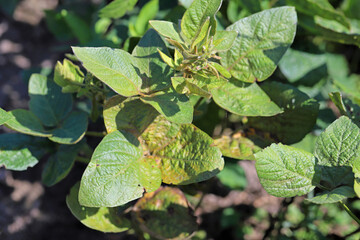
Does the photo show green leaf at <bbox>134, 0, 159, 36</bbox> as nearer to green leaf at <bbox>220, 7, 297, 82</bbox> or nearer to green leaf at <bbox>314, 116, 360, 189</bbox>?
green leaf at <bbox>220, 7, 297, 82</bbox>

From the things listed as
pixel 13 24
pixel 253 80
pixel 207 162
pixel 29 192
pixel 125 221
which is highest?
pixel 253 80

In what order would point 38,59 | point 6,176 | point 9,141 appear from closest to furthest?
1. point 9,141
2. point 6,176
3. point 38,59

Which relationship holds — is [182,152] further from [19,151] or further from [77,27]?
[77,27]

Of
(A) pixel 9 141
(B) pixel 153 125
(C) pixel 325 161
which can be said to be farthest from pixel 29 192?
(C) pixel 325 161

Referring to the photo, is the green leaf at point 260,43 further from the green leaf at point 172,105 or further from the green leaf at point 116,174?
the green leaf at point 116,174

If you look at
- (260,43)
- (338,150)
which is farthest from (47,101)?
(338,150)

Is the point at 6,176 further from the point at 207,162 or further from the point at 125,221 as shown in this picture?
the point at 207,162

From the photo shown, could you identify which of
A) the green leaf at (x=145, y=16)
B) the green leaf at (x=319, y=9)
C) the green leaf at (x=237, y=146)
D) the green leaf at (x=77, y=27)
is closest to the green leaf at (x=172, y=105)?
the green leaf at (x=237, y=146)
